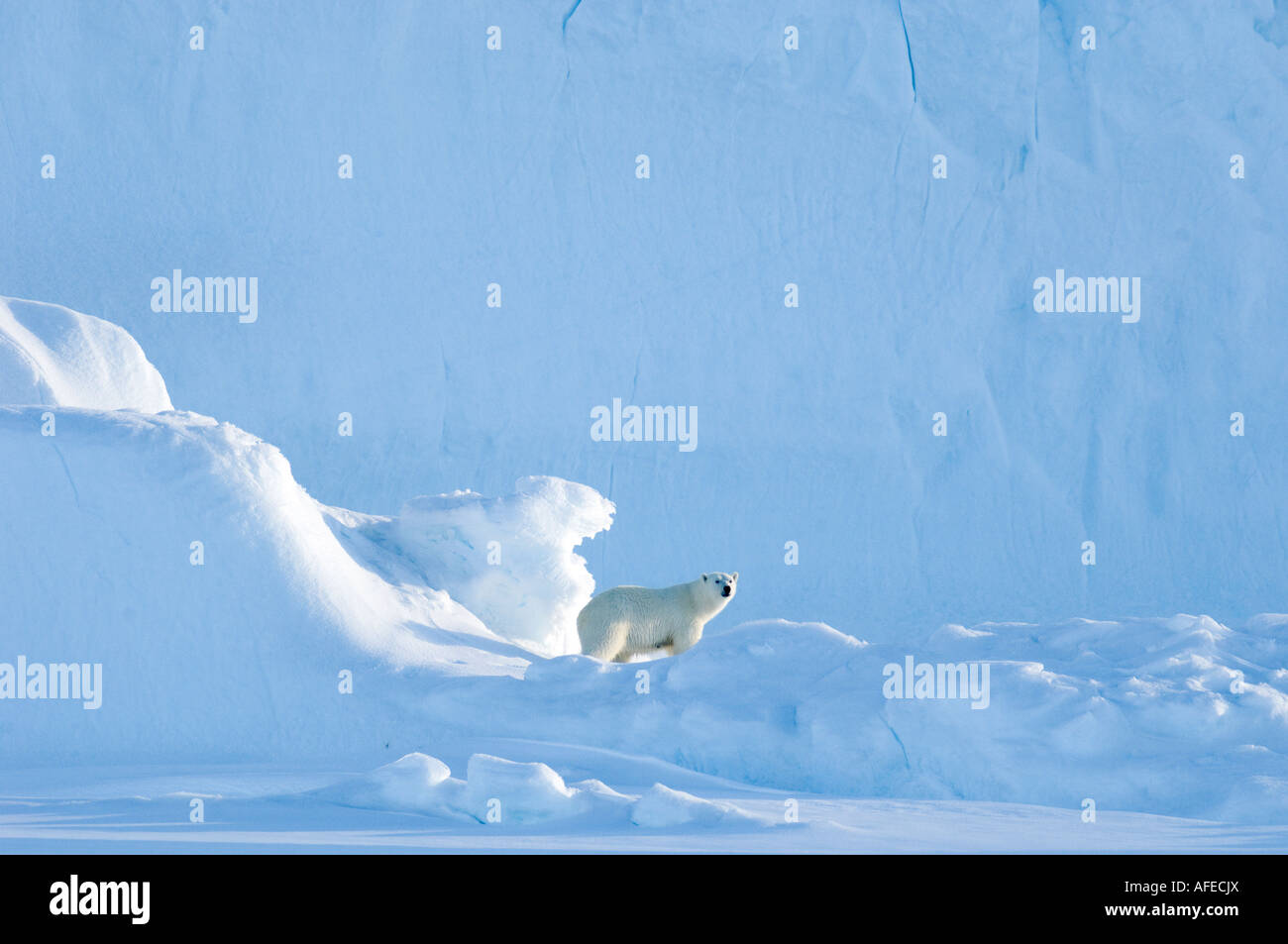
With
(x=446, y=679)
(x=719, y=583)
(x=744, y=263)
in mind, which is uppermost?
(x=744, y=263)

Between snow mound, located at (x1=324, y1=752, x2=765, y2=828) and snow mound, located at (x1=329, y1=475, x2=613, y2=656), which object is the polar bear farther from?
snow mound, located at (x1=324, y1=752, x2=765, y2=828)

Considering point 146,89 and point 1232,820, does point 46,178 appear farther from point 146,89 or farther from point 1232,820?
point 1232,820

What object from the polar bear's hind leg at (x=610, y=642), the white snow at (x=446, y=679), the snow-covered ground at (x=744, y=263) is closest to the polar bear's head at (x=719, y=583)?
the polar bear's hind leg at (x=610, y=642)

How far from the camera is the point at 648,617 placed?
8375mm

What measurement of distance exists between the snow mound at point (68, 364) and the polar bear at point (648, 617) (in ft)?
9.28

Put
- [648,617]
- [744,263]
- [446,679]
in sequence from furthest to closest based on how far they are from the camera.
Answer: [744,263] → [648,617] → [446,679]

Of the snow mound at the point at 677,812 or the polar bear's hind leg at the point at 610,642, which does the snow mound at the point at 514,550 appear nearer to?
the polar bear's hind leg at the point at 610,642

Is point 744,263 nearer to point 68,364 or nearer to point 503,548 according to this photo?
point 503,548

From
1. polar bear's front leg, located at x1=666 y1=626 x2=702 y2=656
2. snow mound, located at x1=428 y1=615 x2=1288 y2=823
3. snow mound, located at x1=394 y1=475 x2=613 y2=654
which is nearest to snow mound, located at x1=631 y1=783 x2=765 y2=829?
snow mound, located at x1=428 y1=615 x2=1288 y2=823

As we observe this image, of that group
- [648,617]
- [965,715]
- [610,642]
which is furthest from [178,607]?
[965,715]

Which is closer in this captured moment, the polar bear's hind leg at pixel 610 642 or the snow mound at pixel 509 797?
the snow mound at pixel 509 797

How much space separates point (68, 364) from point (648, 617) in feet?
12.7

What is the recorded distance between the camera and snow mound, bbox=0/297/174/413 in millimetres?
8758

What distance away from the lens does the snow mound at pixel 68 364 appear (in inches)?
345
